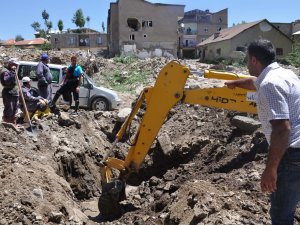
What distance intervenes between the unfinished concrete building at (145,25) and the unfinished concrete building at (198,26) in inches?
707

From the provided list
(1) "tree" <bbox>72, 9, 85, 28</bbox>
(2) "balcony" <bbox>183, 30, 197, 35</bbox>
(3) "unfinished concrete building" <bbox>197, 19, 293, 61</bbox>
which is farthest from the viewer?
(1) "tree" <bbox>72, 9, 85, 28</bbox>

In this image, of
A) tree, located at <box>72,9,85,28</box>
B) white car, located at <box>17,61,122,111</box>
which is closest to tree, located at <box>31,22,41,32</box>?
tree, located at <box>72,9,85,28</box>

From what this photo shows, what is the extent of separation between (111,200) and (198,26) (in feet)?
215

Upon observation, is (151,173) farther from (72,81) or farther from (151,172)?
(72,81)

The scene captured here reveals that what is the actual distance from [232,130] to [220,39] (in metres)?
39.3

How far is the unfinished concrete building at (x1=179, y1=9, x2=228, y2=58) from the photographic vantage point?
6738cm

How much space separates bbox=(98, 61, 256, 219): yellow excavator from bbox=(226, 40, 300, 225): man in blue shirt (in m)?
2.91

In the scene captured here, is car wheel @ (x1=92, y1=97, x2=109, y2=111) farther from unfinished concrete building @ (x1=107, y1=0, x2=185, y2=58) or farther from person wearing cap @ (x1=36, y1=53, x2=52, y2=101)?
unfinished concrete building @ (x1=107, y1=0, x2=185, y2=58)

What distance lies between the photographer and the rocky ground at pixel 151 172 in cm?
559

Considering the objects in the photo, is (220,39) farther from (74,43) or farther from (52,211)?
(52,211)

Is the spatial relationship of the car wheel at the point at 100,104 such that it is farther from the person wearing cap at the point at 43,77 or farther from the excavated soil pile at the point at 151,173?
the person wearing cap at the point at 43,77

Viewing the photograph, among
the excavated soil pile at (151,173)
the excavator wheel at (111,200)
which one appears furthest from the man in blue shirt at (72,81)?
the excavator wheel at (111,200)

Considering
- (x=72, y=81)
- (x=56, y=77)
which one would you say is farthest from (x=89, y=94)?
(x=72, y=81)

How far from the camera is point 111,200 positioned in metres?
7.27
